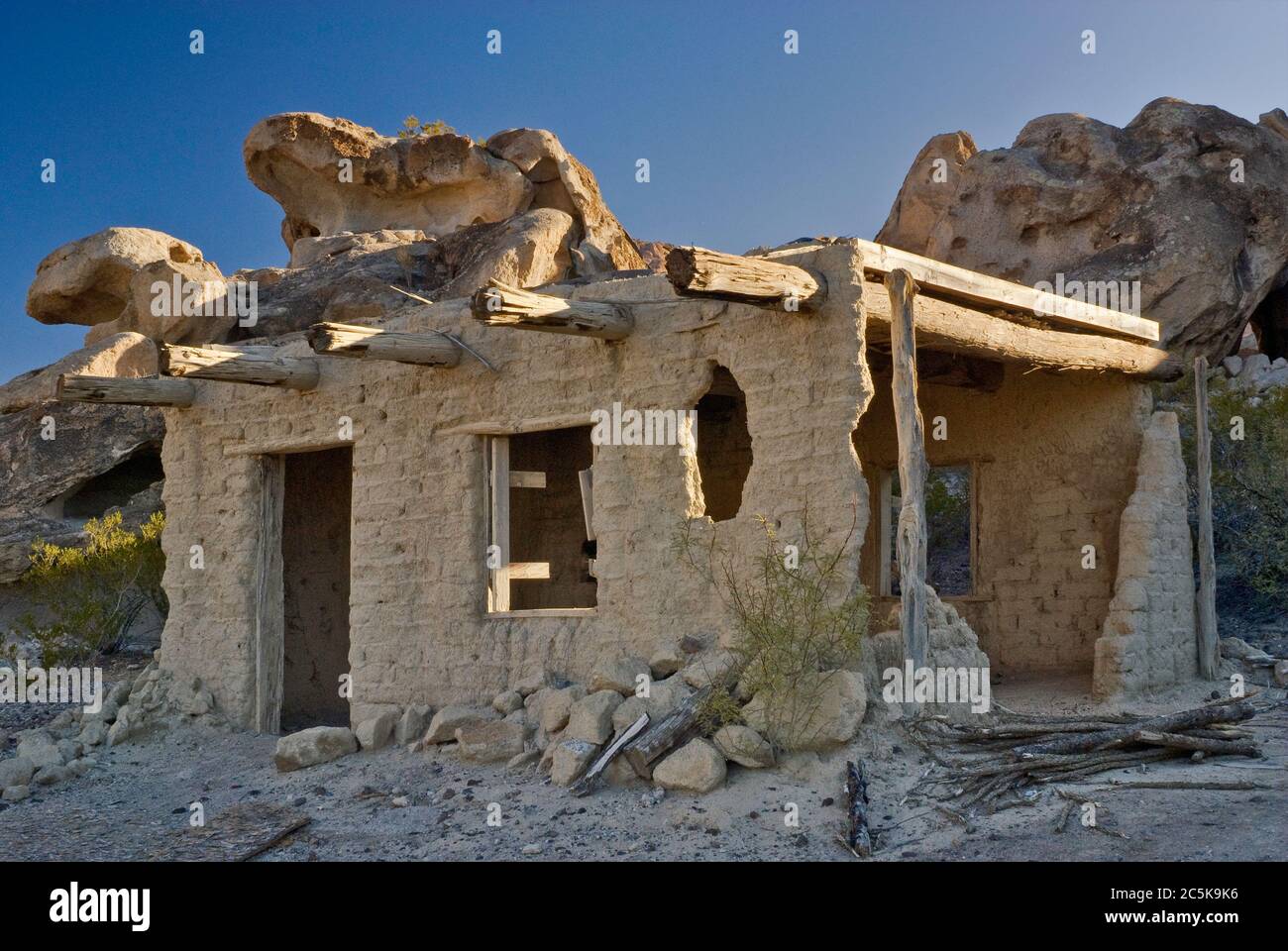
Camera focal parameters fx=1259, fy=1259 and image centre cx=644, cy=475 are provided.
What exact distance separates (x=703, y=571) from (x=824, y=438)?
3.69 ft

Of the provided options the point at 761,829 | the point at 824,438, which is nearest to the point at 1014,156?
the point at 824,438

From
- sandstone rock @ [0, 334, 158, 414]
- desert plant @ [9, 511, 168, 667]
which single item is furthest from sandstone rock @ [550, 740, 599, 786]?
sandstone rock @ [0, 334, 158, 414]

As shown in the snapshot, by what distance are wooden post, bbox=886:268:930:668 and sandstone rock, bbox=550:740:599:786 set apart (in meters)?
1.94

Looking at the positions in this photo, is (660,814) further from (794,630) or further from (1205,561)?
(1205,561)

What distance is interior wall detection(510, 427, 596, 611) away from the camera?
11.7m

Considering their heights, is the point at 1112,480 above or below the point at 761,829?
above

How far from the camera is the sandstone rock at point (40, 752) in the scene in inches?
353

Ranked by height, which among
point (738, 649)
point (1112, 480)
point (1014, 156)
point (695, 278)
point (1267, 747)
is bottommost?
point (1267, 747)

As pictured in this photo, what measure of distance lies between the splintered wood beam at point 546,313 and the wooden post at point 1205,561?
189 inches

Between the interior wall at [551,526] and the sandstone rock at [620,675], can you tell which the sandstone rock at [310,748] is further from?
the interior wall at [551,526]

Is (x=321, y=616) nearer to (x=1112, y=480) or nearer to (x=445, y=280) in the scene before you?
(x=445, y=280)

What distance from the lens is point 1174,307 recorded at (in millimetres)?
14156

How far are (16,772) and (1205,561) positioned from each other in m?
8.77

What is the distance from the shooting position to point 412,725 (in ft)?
28.7
